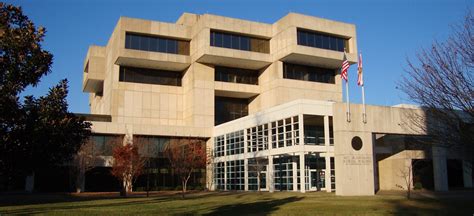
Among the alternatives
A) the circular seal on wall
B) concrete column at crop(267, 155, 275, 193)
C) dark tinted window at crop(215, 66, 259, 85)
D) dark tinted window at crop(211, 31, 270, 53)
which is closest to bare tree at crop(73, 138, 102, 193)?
dark tinted window at crop(215, 66, 259, 85)

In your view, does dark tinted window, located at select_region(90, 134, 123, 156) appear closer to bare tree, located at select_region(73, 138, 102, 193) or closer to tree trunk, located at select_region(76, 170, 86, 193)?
bare tree, located at select_region(73, 138, 102, 193)

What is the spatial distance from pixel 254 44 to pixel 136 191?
23705 millimetres

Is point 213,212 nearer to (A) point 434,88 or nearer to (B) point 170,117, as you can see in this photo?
(A) point 434,88

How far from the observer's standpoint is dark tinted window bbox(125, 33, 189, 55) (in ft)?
195

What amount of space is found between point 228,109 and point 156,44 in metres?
12.8

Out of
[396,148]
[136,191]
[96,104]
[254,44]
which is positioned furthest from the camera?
[96,104]

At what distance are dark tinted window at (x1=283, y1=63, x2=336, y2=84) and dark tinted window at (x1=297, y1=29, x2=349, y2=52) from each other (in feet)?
12.1

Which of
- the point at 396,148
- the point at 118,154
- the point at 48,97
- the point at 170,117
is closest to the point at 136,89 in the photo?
the point at 170,117

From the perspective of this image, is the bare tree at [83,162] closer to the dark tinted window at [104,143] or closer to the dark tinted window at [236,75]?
the dark tinted window at [104,143]

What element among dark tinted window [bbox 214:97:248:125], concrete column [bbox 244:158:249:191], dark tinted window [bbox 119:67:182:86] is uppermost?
dark tinted window [bbox 119:67:182:86]

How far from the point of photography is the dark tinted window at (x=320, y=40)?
197 feet

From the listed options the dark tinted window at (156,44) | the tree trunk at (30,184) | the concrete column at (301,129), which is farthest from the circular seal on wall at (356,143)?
the tree trunk at (30,184)

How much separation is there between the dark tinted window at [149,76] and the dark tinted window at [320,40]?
17.1 m

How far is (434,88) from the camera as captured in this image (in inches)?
631
